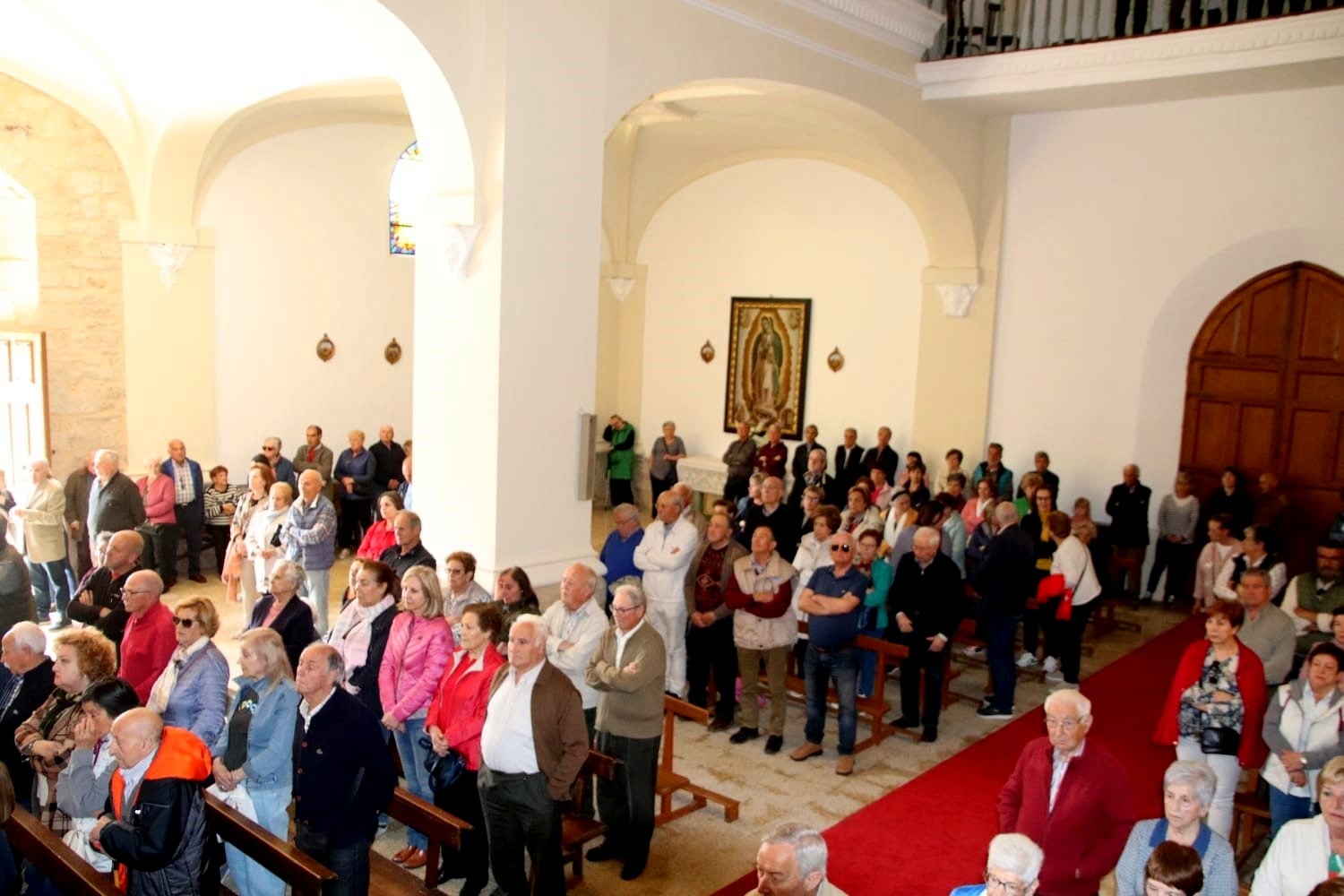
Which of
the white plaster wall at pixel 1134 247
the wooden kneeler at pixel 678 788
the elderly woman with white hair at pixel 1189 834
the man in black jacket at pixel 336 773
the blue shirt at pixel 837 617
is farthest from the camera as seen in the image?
the white plaster wall at pixel 1134 247

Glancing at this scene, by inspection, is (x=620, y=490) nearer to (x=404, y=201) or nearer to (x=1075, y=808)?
(x=404, y=201)

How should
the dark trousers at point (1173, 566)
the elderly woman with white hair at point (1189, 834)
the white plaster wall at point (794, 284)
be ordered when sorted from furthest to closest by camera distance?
the white plaster wall at point (794, 284), the dark trousers at point (1173, 566), the elderly woman with white hair at point (1189, 834)

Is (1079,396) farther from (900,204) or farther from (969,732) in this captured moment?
(969,732)

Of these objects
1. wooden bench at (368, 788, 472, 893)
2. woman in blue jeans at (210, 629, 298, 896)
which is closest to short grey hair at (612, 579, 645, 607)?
wooden bench at (368, 788, 472, 893)

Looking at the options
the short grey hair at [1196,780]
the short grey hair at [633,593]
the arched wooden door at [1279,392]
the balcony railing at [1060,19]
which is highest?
the balcony railing at [1060,19]

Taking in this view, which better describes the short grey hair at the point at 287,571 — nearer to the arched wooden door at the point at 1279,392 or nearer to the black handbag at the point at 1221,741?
the black handbag at the point at 1221,741

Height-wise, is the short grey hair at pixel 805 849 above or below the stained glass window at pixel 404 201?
below

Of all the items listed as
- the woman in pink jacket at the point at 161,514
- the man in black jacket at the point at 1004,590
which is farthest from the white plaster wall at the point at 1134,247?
the woman in pink jacket at the point at 161,514

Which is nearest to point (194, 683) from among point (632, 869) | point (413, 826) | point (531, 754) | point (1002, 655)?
point (413, 826)

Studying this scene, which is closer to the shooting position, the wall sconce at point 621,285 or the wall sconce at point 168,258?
the wall sconce at point 168,258

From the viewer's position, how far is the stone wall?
11102mm

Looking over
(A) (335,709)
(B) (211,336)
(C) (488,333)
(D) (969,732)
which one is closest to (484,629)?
(A) (335,709)

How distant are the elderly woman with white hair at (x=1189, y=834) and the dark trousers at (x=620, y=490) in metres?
12.3

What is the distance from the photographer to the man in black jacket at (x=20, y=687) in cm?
512
